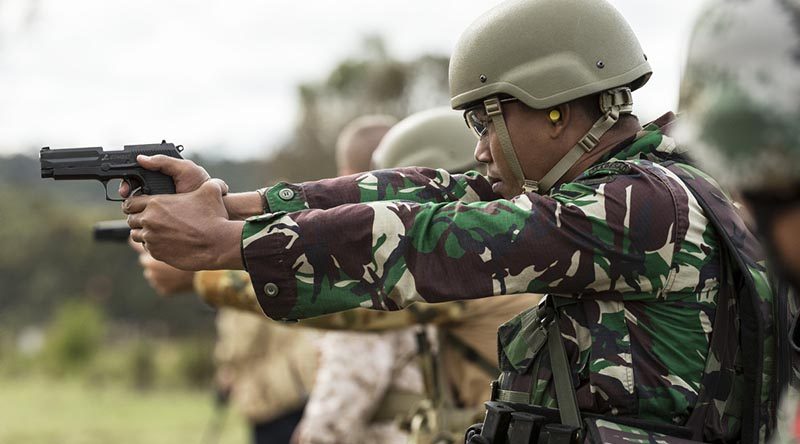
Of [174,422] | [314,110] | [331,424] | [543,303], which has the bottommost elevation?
[174,422]

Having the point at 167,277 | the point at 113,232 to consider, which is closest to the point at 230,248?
the point at 167,277

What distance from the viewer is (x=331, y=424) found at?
5660 millimetres

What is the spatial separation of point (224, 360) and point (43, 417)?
344 inches

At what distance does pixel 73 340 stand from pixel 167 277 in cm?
1582

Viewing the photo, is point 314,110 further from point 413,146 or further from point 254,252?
point 254,252

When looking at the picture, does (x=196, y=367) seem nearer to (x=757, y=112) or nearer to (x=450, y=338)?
(x=450, y=338)

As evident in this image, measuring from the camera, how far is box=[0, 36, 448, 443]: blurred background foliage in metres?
18.2

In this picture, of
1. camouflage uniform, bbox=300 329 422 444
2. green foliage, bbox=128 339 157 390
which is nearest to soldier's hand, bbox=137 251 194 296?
camouflage uniform, bbox=300 329 422 444

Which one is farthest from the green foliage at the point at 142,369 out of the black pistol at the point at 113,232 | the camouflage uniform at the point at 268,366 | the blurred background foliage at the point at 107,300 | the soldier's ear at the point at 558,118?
the soldier's ear at the point at 558,118

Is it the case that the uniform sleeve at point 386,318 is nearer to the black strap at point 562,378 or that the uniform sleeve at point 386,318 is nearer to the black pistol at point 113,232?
the black strap at point 562,378

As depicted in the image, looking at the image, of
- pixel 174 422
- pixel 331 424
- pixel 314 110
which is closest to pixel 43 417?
pixel 174 422

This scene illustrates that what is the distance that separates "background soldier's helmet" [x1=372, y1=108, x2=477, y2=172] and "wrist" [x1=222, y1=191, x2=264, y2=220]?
2.11 meters

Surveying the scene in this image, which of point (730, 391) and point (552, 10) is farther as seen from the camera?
point (552, 10)

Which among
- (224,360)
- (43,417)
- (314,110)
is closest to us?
(224,360)
